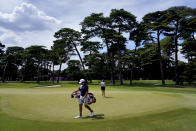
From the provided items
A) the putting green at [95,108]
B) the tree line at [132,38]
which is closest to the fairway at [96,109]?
the putting green at [95,108]

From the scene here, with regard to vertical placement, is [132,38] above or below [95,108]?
above

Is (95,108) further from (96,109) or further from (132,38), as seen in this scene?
(132,38)

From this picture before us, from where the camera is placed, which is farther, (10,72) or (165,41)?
(10,72)

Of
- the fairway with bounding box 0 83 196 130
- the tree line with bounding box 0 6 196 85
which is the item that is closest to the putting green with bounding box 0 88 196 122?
the fairway with bounding box 0 83 196 130

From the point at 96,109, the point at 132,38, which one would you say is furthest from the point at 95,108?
the point at 132,38

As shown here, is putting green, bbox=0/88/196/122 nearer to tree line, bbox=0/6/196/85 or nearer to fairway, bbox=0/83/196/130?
fairway, bbox=0/83/196/130

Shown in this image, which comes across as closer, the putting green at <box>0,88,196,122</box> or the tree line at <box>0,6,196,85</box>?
the putting green at <box>0,88,196,122</box>

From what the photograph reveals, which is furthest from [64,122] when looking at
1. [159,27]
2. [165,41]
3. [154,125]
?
[165,41]

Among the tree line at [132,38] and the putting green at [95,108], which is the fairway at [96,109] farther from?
the tree line at [132,38]

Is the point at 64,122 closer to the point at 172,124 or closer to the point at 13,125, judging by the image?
the point at 13,125

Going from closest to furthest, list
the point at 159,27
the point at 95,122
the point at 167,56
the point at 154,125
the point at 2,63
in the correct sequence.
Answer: the point at 154,125
the point at 95,122
the point at 159,27
the point at 167,56
the point at 2,63

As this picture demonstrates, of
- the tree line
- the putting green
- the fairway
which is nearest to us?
the fairway

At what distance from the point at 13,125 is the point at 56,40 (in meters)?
39.2

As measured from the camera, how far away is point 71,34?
43250 mm
